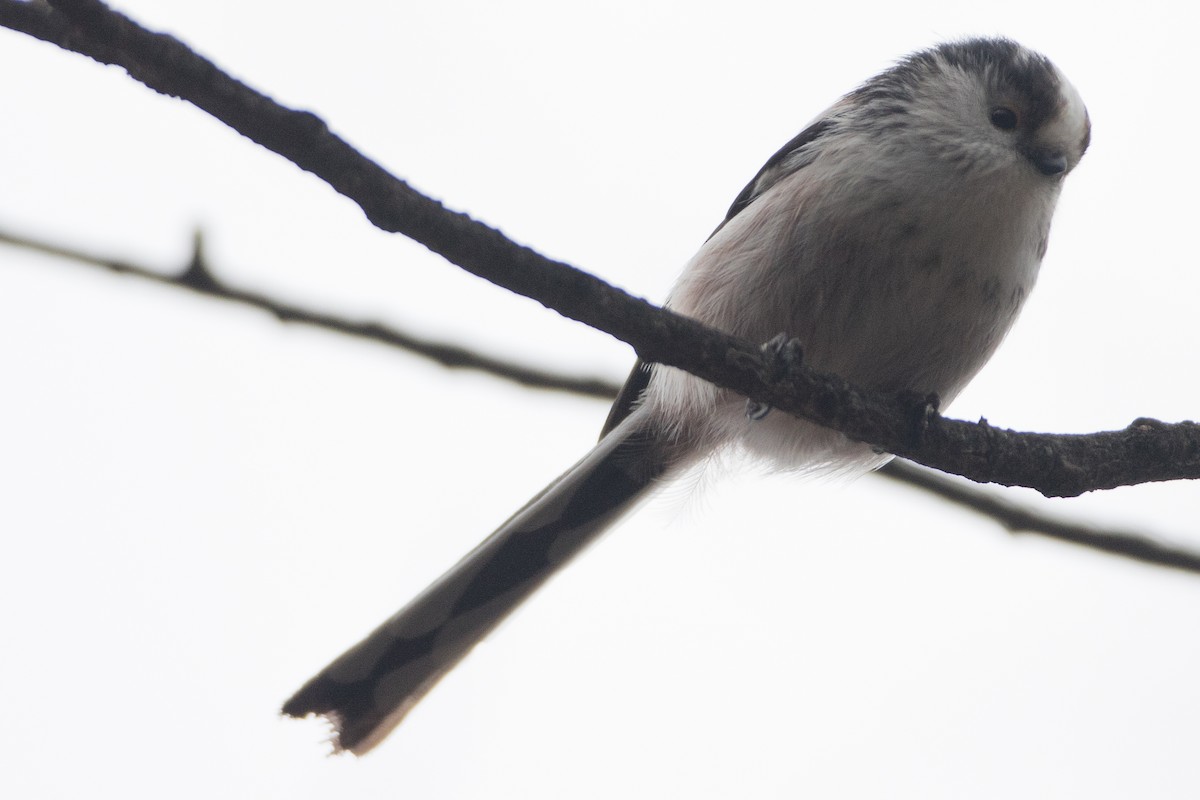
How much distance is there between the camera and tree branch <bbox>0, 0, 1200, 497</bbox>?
5.50 feet

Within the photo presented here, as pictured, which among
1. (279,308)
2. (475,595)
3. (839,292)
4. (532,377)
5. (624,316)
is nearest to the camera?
(624,316)

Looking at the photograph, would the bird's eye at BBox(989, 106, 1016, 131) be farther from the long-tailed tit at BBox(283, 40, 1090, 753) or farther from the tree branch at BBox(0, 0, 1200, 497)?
the tree branch at BBox(0, 0, 1200, 497)

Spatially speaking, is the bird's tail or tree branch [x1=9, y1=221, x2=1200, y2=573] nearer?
tree branch [x1=9, y1=221, x2=1200, y2=573]

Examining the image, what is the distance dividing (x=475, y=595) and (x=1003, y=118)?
2.02 meters

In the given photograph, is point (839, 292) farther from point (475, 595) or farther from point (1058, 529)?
point (475, 595)

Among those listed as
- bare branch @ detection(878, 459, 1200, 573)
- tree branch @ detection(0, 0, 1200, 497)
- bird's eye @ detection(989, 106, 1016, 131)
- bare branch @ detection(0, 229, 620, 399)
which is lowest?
bare branch @ detection(878, 459, 1200, 573)

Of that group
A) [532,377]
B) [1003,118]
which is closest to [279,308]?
[532,377]

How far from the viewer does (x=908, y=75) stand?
3.60 meters

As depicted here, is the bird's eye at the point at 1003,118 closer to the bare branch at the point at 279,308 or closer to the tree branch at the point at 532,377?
the tree branch at the point at 532,377

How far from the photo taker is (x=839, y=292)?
306cm

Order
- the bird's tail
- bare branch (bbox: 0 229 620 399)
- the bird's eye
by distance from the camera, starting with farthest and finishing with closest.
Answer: the bird's eye
the bird's tail
bare branch (bbox: 0 229 620 399)

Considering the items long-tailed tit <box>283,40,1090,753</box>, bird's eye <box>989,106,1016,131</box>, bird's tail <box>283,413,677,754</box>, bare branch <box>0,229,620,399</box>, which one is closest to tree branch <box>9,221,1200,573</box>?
bare branch <box>0,229,620,399</box>

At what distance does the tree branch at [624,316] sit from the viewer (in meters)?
1.68

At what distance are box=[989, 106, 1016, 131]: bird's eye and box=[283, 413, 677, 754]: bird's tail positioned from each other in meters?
1.35
